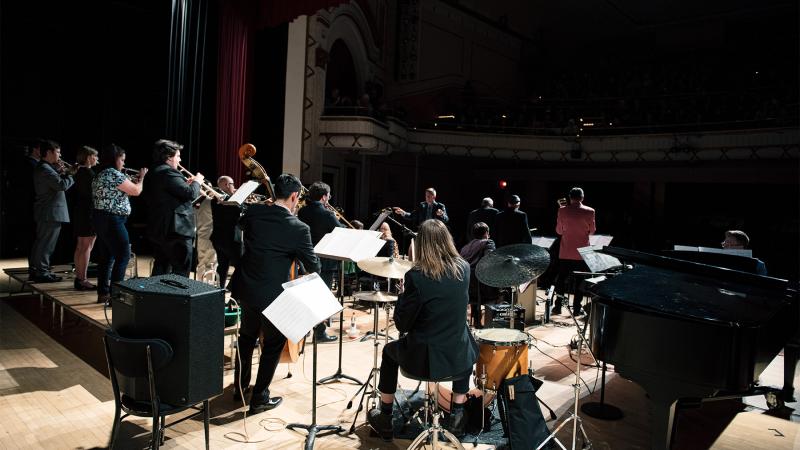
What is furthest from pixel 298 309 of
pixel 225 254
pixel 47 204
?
pixel 47 204

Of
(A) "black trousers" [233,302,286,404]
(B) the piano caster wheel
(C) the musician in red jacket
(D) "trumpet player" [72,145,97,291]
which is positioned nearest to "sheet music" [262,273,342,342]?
(A) "black trousers" [233,302,286,404]

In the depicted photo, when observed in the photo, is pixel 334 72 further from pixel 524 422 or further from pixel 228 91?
pixel 524 422

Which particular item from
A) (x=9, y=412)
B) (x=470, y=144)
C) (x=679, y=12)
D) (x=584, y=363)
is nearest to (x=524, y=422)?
(x=584, y=363)

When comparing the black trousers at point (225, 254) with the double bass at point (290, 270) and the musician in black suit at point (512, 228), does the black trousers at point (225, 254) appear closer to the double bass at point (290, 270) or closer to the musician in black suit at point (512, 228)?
the double bass at point (290, 270)

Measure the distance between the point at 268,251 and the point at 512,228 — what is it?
14.4 ft

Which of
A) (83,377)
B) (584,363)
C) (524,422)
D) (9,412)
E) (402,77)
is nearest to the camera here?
(524,422)

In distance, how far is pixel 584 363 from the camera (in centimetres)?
533

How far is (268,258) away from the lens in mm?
3582

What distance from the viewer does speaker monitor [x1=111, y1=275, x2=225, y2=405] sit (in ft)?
8.99

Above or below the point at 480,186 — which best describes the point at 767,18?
above

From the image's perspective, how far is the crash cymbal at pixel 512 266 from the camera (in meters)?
3.73

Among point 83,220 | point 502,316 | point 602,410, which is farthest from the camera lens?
point 502,316

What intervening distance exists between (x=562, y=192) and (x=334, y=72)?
7.84 metres

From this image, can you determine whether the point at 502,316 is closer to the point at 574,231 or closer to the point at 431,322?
the point at 574,231
